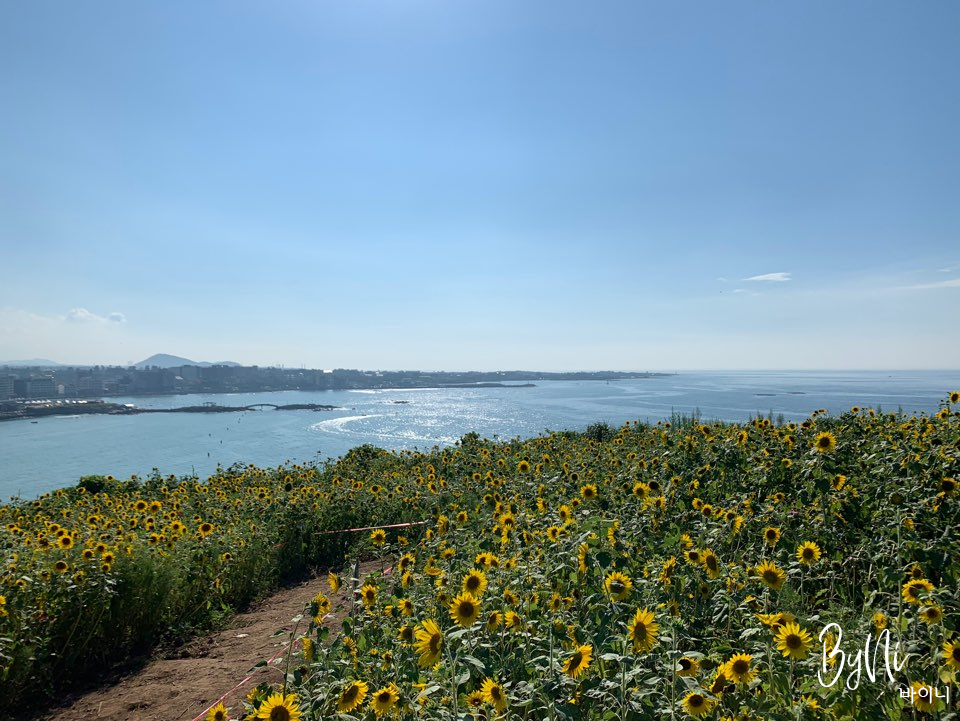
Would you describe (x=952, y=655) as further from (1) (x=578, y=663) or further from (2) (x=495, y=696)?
(2) (x=495, y=696)

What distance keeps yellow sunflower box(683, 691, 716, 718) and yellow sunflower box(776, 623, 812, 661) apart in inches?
17.7

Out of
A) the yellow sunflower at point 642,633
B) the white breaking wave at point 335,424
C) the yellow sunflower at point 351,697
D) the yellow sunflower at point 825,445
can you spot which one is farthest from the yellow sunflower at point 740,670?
the white breaking wave at point 335,424

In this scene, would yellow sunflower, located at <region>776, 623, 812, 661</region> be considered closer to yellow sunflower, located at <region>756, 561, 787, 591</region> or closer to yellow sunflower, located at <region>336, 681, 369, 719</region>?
yellow sunflower, located at <region>756, 561, 787, 591</region>

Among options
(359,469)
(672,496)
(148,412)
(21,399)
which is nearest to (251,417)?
(148,412)

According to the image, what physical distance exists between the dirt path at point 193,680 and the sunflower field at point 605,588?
0.36 m

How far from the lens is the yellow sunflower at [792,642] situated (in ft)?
6.52

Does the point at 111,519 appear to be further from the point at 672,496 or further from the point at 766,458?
the point at 766,458

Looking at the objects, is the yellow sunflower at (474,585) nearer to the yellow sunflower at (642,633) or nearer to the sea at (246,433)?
the yellow sunflower at (642,633)

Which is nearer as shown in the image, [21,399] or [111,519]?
[111,519]

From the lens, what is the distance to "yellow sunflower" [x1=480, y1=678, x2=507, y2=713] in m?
1.81

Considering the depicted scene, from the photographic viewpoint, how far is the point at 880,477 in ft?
14.0

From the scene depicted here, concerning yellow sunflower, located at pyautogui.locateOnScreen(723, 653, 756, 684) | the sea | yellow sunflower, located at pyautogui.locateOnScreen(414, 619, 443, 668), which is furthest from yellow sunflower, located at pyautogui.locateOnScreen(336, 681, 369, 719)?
the sea

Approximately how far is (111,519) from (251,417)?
73219 millimetres

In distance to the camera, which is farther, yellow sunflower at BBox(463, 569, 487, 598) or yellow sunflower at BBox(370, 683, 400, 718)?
yellow sunflower at BBox(463, 569, 487, 598)
